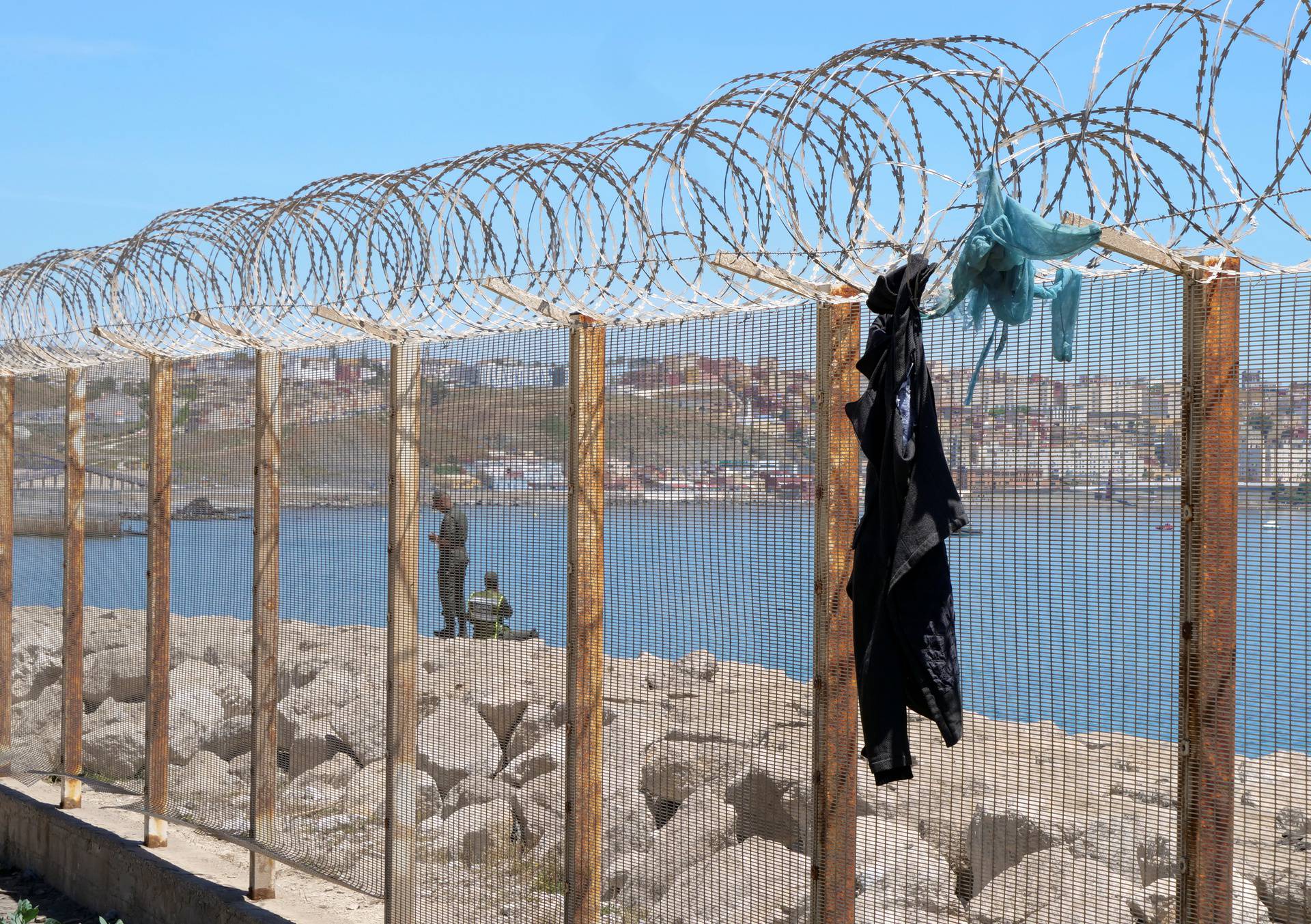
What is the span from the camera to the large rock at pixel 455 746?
606 cm

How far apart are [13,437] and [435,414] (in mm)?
5303

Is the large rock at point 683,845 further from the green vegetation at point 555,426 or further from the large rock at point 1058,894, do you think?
the green vegetation at point 555,426

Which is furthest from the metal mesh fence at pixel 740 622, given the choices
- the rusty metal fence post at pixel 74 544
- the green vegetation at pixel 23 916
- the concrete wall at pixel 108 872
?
the rusty metal fence post at pixel 74 544

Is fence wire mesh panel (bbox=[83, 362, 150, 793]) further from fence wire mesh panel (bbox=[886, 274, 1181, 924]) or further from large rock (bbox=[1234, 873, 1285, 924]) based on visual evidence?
large rock (bbox=[1234, 873, 1285, 924])

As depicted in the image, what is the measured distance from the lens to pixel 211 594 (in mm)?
7730

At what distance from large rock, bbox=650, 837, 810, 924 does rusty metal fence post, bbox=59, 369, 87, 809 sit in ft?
18.1

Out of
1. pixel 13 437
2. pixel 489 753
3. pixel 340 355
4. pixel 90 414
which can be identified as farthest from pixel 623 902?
pixel 13 437

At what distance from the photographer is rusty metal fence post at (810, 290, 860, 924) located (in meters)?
4.43

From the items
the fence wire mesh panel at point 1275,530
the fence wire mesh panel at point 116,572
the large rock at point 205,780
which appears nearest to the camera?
the fence wire mesh panel at point 1275,530

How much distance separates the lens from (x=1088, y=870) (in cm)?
435

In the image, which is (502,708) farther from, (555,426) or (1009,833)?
(1009,833)

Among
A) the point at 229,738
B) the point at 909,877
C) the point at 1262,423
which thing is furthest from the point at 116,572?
A: the point at 1262,423

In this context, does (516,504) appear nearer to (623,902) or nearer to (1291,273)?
(623,902)

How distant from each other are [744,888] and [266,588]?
133 inches
